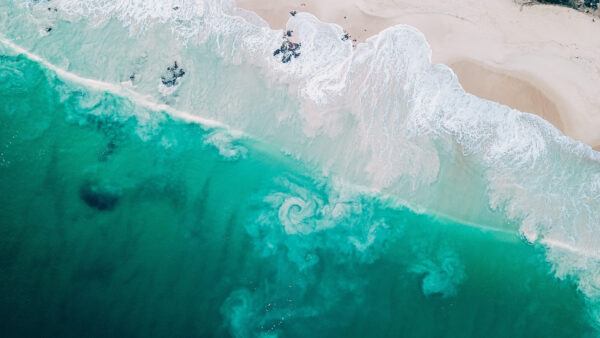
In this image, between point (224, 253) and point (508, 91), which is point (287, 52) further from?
point (508, 91)

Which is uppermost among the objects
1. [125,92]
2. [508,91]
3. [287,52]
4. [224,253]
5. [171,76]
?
[508,91]

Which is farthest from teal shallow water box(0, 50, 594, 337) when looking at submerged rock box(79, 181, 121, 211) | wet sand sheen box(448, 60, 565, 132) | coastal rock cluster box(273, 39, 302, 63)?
→ wet sand sheen box(448, 60, 565, 132)

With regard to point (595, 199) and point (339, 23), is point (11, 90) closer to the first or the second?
point (339, 23)

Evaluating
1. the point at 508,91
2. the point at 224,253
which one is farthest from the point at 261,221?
the point at 508,91

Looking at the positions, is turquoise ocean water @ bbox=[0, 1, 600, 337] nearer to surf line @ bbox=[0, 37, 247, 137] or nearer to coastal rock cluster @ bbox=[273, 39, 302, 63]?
surf line @ bbox=[0, 37, 247, 137]

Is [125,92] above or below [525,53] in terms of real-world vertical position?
below

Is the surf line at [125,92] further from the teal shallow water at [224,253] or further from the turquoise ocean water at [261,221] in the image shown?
the teal shallow water at [224,253]
